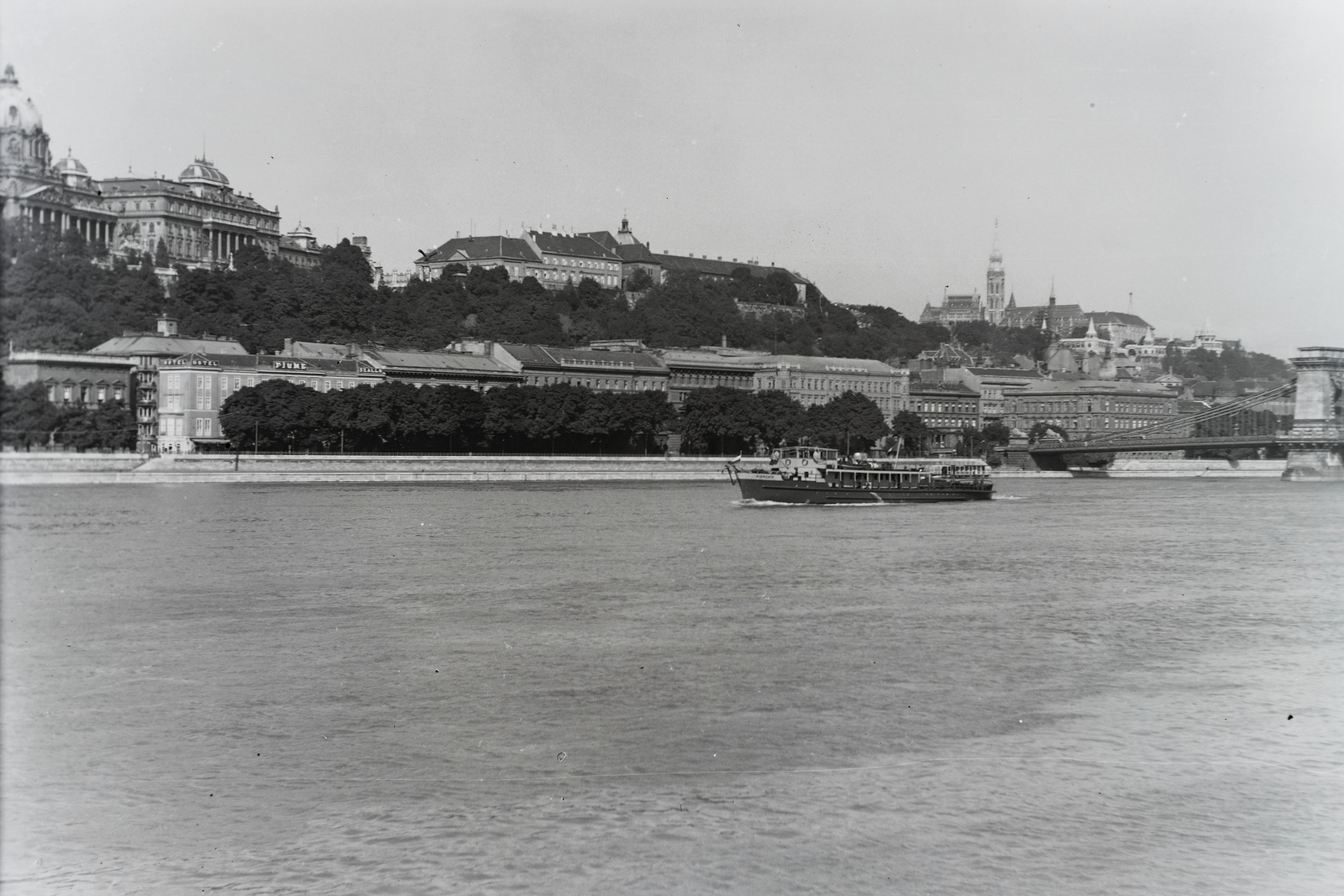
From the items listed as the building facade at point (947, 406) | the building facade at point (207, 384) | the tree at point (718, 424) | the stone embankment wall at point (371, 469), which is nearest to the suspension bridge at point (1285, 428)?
the building facade at point (947, 406)

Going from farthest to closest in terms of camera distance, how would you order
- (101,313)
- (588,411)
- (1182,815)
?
(588,411) → (101,313) → (1182,815)

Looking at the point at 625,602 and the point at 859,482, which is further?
the point at 859,482

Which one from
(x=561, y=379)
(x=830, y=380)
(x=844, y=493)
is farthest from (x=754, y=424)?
(x=844, y=493)

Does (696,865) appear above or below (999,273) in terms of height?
below

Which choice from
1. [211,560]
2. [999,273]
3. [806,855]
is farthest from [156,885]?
[999,273]

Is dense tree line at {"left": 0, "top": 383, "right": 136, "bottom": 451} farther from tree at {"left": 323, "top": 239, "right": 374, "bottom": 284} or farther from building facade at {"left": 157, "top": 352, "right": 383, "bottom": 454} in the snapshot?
tree at {"left": 323, "top": 239, "right": 374, "bottom": 284}

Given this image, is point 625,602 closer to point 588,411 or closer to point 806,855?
point 806,855

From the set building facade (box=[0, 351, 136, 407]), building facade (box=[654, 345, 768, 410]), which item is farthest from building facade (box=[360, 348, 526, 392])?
building facade (box=[0, 351, 136, 407])

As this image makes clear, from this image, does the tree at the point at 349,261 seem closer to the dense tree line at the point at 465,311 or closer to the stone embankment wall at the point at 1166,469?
the dense tree line at the point at 465,311
